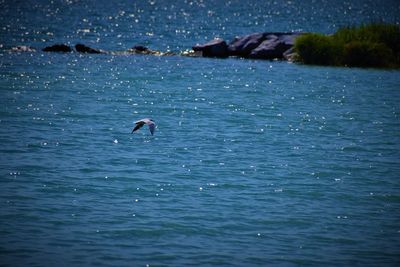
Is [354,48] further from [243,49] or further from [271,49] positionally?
[243,49]

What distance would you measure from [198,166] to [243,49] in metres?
33.5

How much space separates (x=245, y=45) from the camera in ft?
186

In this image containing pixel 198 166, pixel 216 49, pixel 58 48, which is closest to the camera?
pixel 198 166

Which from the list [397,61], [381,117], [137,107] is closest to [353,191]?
[381,117]

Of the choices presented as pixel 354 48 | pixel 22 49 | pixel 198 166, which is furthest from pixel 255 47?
pixel 198 166

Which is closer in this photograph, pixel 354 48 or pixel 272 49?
pixel 354 48

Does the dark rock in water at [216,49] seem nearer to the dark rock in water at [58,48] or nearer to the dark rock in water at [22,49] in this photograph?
the dark rock in water at [58,48]

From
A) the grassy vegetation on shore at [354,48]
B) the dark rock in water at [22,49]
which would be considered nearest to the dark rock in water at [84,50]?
the dark rock in water at [22,49]

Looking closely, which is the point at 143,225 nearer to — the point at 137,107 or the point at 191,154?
the point at 191,154

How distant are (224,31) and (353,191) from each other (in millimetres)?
69616

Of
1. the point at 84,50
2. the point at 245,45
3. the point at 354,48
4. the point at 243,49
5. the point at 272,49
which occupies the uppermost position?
the point at 84,50

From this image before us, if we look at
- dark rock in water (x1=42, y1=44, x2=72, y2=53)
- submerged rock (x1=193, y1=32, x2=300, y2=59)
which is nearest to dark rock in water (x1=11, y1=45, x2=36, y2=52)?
dark rock in water (x1=42, y1=44, x2=72, y2=53)

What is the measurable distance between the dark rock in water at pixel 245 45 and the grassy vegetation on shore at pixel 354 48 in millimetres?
4892

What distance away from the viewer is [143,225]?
17812 millimetres
